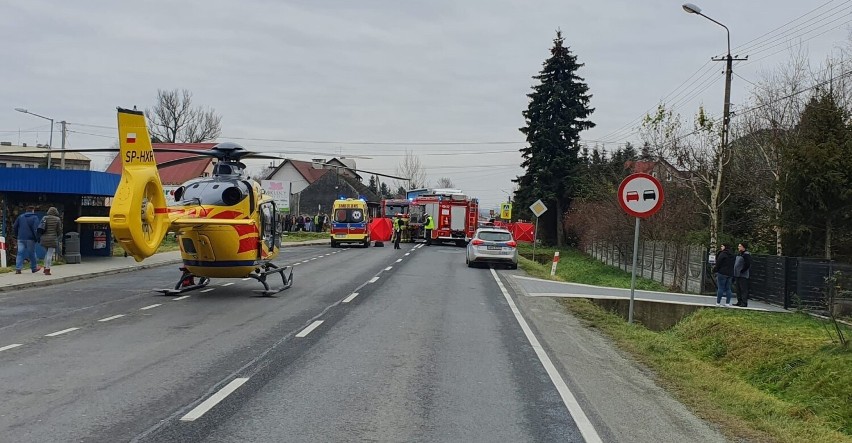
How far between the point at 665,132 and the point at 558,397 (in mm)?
27329

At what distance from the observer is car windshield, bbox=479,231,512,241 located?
27531mm

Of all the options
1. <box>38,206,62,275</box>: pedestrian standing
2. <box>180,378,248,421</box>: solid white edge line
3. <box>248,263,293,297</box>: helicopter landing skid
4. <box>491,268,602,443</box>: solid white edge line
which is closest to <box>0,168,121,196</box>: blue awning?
<box>38,206,62,275</box>: pedestrian standing

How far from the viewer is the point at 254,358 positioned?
9062 mm

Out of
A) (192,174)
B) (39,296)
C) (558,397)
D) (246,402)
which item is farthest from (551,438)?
(192,174)

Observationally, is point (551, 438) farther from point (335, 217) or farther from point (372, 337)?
point (335, 217)

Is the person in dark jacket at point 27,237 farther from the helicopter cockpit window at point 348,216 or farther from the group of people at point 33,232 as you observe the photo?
the helicopter cockpit window at point 348,216

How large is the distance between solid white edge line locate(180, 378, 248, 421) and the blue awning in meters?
19.0

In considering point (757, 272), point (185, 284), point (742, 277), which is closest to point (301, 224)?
point (185, 284)

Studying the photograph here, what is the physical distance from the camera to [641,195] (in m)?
12.8

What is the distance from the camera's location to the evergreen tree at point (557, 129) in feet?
176

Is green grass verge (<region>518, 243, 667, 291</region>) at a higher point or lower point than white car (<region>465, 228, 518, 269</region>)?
lower

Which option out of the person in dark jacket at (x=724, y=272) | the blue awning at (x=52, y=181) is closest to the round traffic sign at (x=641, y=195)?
the person in dark jacket at (x=724, y=272)

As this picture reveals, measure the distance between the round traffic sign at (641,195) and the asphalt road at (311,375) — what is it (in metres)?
2.40

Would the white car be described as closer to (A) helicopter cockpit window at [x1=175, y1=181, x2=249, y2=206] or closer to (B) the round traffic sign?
(A) helicopter cockpit window at [x1=175, y1=181, x2=249, y2=206]
